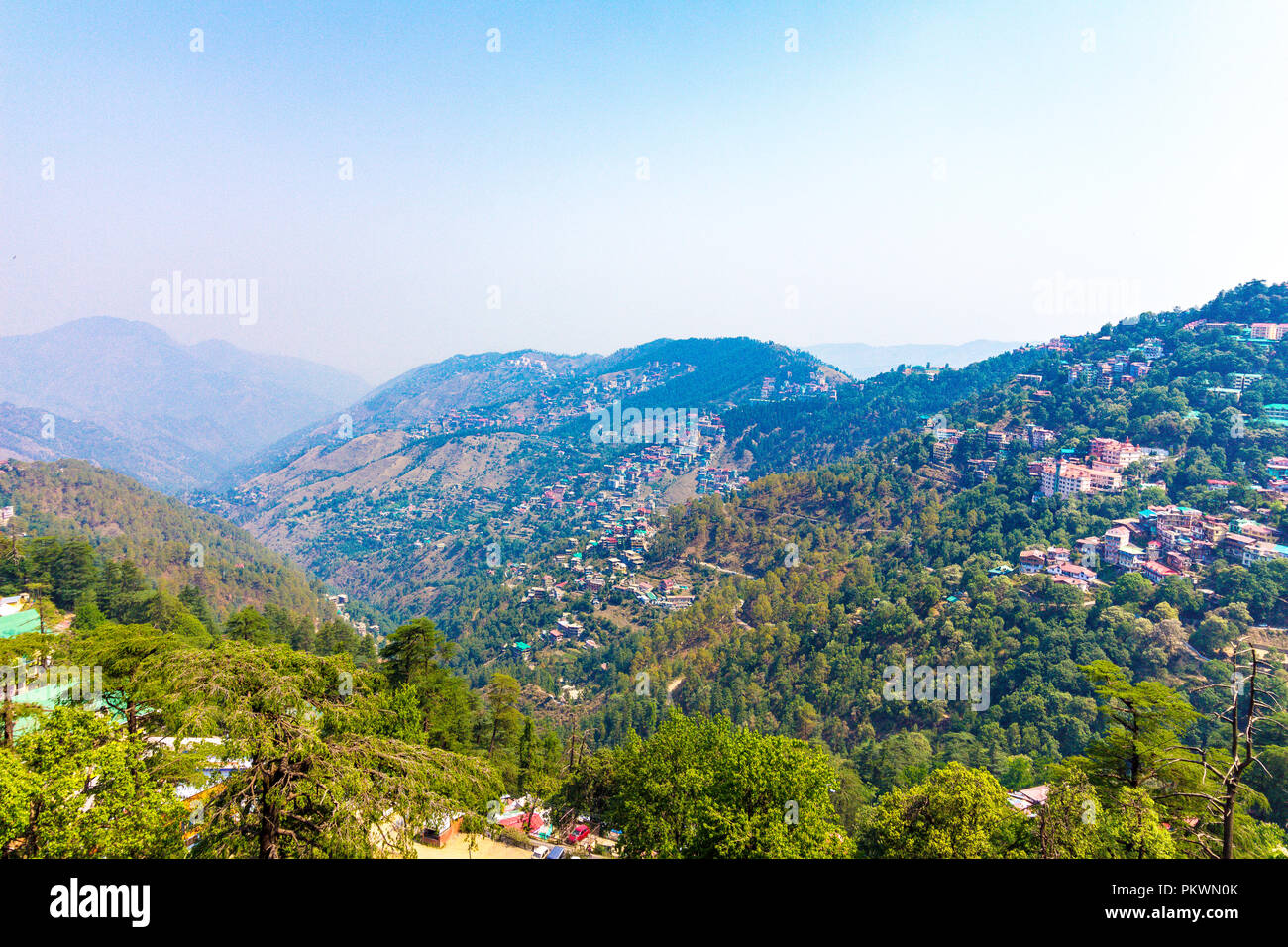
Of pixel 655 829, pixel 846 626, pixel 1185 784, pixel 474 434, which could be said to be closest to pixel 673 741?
pixel 655 829

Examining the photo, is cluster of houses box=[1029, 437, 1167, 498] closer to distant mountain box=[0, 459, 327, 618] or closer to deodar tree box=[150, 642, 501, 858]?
deodar tree box=[150, 642, 501, 858]

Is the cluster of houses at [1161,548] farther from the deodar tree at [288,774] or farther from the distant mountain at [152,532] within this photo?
the distant mountain at [152,532]

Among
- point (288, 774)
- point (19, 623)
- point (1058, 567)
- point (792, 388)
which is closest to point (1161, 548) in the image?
point (1058, 567)

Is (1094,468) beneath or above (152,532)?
above

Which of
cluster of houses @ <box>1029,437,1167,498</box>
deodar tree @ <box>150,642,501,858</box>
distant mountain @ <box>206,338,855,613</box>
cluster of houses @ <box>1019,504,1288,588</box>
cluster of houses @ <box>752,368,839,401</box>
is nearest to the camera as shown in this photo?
deodar tree @ <box>150,642,501,858</box>

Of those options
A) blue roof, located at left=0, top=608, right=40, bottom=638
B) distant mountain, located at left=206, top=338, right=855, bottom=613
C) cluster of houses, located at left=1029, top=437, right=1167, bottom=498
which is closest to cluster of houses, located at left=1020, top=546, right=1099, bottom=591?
cluster of houses, located at left=1029, top=437, right=1167, bottom=498

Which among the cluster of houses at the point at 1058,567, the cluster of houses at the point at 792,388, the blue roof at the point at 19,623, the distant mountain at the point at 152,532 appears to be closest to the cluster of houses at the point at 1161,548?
the cluster of houses at the point at 1058,567

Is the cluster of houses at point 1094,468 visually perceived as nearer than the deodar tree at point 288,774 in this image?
No

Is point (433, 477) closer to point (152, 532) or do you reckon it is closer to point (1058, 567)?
point (152, 532)

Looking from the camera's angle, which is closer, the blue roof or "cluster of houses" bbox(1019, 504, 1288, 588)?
the blue roof
